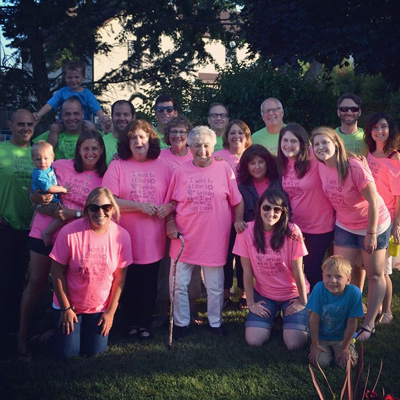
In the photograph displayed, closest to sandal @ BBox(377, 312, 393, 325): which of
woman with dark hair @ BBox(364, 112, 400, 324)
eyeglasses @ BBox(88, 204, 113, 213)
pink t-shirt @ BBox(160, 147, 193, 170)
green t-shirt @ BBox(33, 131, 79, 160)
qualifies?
woman with dark hair @ BBox(364, 112, 400, 324)

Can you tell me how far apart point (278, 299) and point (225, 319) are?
31.6 inches

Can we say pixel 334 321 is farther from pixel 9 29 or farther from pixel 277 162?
pixel 9 29

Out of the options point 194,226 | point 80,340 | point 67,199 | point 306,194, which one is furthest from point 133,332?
point 306,194

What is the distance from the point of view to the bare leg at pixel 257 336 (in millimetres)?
4898

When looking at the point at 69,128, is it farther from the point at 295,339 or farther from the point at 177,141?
the point at 295,339

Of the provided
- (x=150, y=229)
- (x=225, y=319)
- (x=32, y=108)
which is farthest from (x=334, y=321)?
(x=32, y=108)

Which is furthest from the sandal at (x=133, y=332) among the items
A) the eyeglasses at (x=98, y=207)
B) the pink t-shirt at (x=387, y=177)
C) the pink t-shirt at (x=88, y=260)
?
the pink t-shirt at (x=387, y=177)

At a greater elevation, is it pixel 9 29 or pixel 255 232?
pixel 9 29

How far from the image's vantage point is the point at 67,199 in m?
5.04

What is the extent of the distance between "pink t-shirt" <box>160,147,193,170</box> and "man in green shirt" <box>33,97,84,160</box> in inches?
36.9

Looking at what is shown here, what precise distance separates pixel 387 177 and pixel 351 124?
2.36ft

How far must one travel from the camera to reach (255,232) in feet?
16.4

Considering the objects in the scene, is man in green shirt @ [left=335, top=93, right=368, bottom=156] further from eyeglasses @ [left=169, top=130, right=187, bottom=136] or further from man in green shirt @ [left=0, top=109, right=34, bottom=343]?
man in green shirt @ [left=0, top=109, right=34, bottom=343]

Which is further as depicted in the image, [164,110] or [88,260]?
[164,110]
